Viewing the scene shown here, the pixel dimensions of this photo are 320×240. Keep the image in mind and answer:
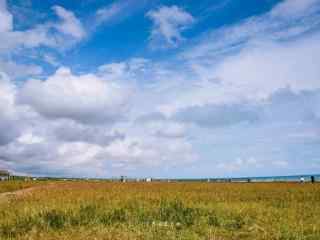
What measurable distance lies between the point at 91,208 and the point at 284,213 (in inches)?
334

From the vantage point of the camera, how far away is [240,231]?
13.5 meters

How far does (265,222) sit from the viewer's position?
591 inches

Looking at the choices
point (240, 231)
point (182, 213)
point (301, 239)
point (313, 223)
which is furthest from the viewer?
point (182, 213)

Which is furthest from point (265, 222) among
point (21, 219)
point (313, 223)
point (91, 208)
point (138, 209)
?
→ point (21, 219)

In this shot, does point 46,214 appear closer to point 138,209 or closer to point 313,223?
point 138,209

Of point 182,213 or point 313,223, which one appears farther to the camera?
point 182,213

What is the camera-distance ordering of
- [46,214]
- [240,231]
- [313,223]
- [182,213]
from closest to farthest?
[240,231] → [313,223] → [46,214] → [182,213]

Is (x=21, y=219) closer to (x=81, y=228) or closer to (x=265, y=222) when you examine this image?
(x=81, y=228)

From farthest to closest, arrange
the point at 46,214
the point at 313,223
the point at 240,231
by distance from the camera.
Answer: the point at 46,214, the point at 313,223, the point at 240,231

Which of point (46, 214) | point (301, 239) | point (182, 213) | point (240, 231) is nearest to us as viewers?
point (301, 239)

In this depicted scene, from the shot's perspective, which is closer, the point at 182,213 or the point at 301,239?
the point at 301,239

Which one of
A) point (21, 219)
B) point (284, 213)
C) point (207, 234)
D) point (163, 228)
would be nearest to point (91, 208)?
point (21, 219)

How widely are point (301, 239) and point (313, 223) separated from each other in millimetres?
2921

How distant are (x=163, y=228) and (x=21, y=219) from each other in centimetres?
566
